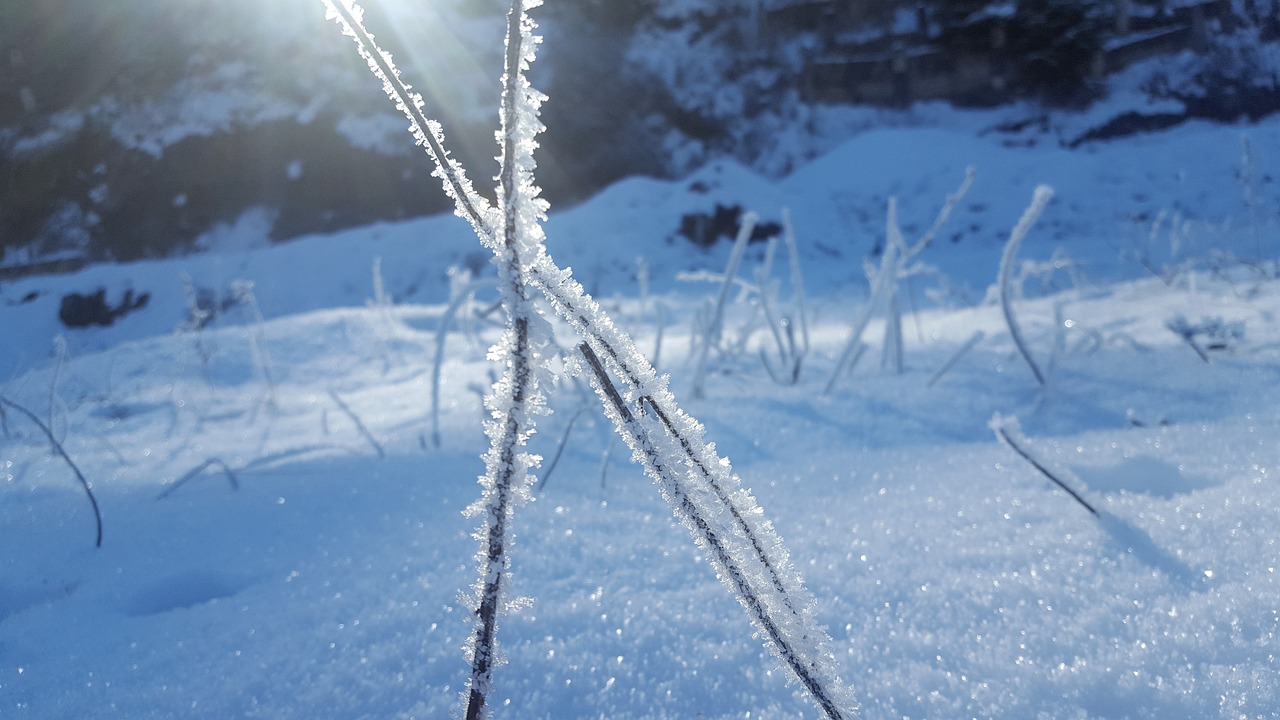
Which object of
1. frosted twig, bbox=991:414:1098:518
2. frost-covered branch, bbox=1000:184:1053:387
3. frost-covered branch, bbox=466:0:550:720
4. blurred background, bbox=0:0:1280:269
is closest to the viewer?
frost-covered branch, bbox=466:0:550:720

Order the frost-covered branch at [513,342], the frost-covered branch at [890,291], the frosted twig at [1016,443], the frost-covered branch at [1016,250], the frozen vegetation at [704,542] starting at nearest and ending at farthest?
the frost-covered branch at [513,342]
the frozen vegetation at [704,542]
the frosted twig at [1016,443]
the frost-covered branch at [1016,250]
the frost-covered branch at [890,291]

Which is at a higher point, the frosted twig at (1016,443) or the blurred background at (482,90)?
the blurred background at (482,90)

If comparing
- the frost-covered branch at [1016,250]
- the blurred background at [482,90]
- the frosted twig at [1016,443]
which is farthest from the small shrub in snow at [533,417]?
the blurred background at [482,90]

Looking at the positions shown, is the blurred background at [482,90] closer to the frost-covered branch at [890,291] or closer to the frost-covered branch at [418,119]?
the frost-covered branch at [890,291]

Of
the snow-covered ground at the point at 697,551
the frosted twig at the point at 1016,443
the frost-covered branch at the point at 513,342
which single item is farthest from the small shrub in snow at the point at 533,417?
the frosted twig at the point at 1016,443

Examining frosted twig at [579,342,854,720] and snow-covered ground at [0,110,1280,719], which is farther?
snow-covered ground at [0,110,1280,719]

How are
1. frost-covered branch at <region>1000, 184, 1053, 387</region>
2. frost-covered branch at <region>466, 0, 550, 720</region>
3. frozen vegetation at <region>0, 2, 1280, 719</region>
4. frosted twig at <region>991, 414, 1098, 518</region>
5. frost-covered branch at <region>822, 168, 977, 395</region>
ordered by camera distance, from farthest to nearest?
frost-covered branch at <region>822, 168, 977, 395</region>
frost-covered branch at <region>1000, 184, 1053, 387</region>
frosted twig at <region>991, 414, 1098, 518</region>
frozen vegetation at <region>0, 2, 1280, 719</region>
frost-covered branch at <region>466, 0, 550, 720</region>

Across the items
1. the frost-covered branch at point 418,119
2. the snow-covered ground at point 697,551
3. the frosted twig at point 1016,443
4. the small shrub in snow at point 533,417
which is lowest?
the snow-covered ground at point 697,551

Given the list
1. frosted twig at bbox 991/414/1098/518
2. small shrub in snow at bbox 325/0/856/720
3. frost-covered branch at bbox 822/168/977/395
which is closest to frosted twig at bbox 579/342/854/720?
small shrub in snow at bbox 325/0/856/720

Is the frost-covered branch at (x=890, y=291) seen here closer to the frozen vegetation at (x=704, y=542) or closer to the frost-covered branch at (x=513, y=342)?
the frozen vegetation at (x=704, y=542)

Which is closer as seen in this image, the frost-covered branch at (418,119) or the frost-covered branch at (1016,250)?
the frost-covered branch at (418,119)

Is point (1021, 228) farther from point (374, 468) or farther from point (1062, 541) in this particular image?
point (374, 468)

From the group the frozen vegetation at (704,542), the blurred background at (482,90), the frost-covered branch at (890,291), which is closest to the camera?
the frozen vegetation at (704,542)

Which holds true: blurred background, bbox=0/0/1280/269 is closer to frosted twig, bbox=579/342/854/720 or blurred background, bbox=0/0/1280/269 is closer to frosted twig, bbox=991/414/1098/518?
frosted twig, bbox=991/414/1098/518
